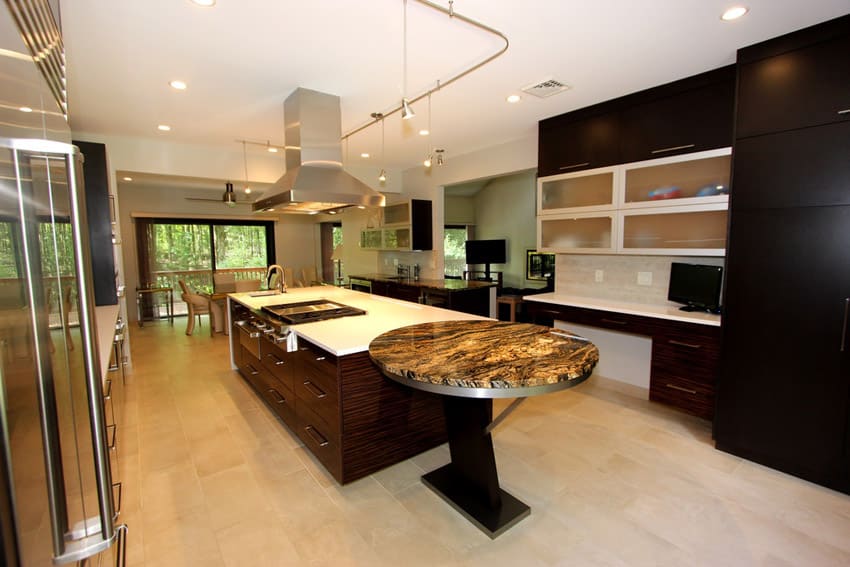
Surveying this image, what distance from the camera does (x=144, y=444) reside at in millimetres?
2803

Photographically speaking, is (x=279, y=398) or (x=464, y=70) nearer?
(x=464, y=70)

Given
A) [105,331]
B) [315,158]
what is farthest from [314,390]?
[315,158]

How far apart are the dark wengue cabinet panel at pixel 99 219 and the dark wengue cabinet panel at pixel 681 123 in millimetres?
4696

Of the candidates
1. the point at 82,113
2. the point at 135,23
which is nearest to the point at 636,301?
the point at 135,23

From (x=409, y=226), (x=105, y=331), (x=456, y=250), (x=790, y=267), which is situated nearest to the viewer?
(x=790, y=267)

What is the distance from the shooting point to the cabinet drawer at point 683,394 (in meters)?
2.78

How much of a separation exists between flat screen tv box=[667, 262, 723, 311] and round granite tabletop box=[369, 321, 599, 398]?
1.71 metres

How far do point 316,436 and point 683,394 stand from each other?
103 inches

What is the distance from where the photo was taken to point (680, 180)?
3012 millimetres

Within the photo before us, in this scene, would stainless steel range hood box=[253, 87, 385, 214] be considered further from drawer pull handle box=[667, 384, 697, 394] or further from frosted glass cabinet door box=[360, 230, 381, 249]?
frosted glass cabinet door box=[360, 230, 381, 249]

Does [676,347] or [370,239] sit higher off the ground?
[370,239]

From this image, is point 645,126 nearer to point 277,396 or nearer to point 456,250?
point 277,396

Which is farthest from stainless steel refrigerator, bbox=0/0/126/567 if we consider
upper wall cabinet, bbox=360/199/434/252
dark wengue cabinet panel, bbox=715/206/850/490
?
upper wall cabinet, bbox=360/199/434/252

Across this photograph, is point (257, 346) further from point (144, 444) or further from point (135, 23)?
point (135, 23)
